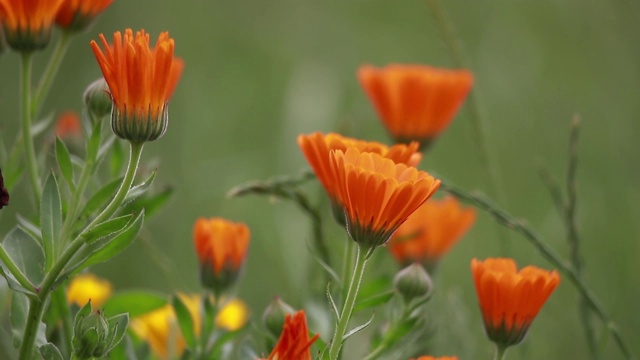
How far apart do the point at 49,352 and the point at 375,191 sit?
27 cm

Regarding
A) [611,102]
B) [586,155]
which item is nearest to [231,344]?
[611,102]

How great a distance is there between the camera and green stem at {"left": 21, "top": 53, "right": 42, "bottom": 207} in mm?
866

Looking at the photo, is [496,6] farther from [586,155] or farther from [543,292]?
[543,292]

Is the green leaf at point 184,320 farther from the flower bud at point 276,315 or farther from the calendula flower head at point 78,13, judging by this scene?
the calendula flower head at point 78,13

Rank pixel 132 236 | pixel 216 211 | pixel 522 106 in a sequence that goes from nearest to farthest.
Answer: pixel 132 236 → pixel 216 211 → pixel 522 106

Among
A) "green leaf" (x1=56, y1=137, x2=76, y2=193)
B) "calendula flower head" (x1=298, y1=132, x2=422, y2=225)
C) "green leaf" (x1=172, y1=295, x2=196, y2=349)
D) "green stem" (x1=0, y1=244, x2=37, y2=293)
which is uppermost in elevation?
"green leaf" (x1=56, y1=137, x2=76, y2=193)

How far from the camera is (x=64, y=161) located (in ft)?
2.72

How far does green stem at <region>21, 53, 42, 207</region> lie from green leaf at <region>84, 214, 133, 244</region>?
0.42 feet

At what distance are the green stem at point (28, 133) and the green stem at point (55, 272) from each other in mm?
114

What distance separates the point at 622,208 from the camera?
1.88 metres

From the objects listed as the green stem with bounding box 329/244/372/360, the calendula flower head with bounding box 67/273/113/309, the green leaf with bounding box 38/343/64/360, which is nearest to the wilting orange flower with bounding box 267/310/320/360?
the green stem with bounding box 329/244/372/360

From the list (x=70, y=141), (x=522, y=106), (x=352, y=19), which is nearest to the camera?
(x=70, y=141)

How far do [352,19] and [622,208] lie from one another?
1940 mm

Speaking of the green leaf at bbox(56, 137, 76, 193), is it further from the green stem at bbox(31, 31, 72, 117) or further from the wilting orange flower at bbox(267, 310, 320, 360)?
the wilting orange flower at bbox(267, 310, 320, 360)
